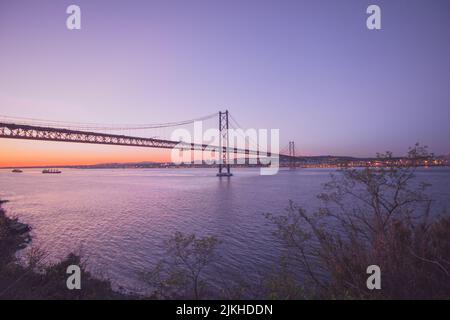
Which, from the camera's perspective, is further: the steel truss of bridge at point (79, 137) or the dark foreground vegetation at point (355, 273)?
the steel truss of bridge at point (79, 137)

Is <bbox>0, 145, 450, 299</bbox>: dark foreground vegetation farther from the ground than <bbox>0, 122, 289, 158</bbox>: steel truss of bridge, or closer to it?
closer to it

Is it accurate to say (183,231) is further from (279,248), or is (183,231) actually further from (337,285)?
(337,285)

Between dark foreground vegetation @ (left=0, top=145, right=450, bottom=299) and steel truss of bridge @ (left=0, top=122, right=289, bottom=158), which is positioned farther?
steel truss of bridge @ (left=0, top=122, right=289, bottom=158)

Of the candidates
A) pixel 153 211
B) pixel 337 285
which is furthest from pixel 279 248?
pixel 153 211

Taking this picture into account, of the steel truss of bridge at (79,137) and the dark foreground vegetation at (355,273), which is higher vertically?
the steel truss of bridge at (79,137)

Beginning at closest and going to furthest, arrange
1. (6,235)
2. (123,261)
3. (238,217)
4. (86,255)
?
(123,261), (86,255), (6,235), (238,217)

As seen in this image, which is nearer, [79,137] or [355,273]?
[355,273]

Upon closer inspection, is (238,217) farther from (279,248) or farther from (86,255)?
(86,255)
